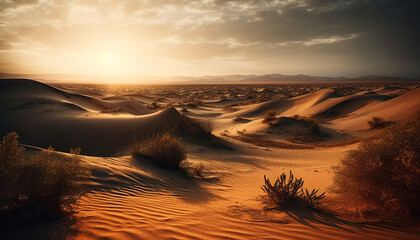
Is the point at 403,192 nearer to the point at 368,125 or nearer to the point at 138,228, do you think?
the point at 138,228

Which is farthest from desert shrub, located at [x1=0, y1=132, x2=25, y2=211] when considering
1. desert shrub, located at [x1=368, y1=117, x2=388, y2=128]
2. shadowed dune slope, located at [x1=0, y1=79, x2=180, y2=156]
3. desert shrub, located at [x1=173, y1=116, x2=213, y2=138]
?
desert shrub, located at [x1=368, y1=117, x2=388, y2=128]

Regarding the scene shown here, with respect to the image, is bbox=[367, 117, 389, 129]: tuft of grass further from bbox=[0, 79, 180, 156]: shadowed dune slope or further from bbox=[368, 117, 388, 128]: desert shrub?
bbox=[0, 79, 180, 156]: shadowed dune slope

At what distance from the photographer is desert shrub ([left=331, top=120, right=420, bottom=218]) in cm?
263

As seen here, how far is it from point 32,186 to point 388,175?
4.37 metres

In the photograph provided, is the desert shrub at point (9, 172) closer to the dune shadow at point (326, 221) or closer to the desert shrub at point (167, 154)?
the dune shadow at point (326, 221)

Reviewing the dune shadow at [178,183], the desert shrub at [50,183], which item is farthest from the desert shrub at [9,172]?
the dune shadow at [178,183]

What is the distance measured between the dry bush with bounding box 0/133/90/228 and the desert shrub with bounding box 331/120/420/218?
3.82m

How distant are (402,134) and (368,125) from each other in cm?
1321

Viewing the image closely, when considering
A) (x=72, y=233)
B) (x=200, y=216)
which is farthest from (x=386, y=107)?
(x=72, y=233)

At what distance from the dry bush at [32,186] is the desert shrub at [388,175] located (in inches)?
150

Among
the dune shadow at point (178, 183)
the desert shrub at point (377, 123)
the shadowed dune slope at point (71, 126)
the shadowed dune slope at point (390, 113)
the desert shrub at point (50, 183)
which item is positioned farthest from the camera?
the desert shrub at point (377, 123)

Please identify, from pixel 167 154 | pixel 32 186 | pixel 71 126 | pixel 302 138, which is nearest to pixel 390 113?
pixel 302 138

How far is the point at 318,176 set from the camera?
19.7 ft

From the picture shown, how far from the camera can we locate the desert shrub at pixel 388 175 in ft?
8.63
